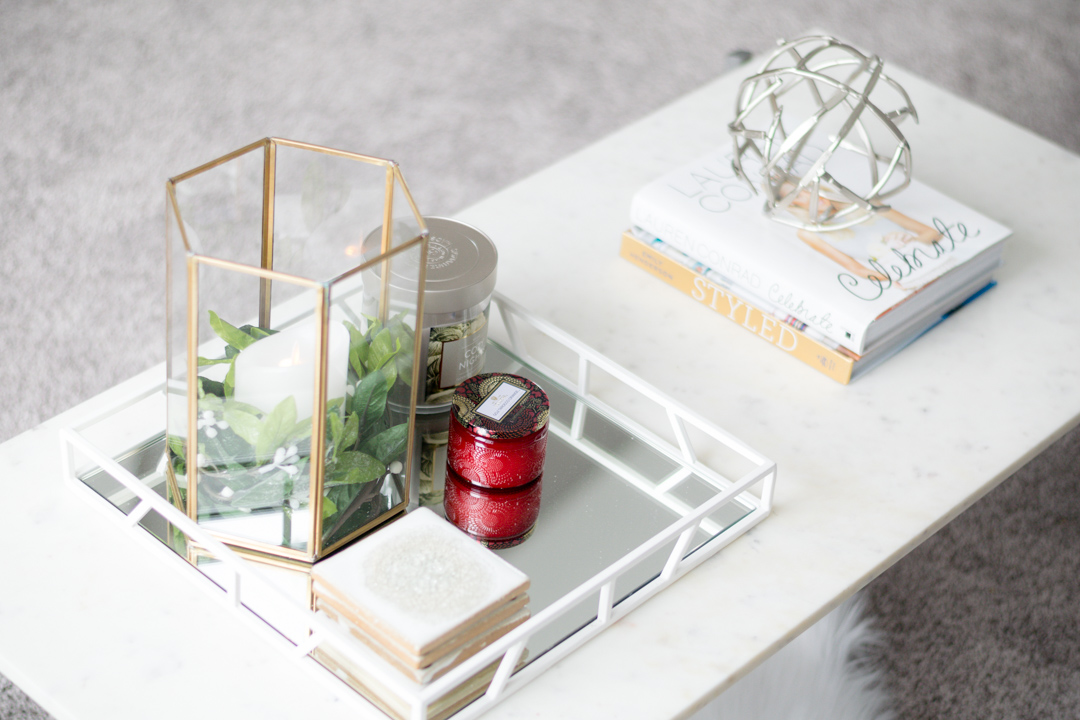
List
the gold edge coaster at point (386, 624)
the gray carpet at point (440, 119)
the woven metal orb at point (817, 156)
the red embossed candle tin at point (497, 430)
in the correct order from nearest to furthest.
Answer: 1. the gold edge coaster at point (386, 624)
2. the red embossed candle tin at point (497, 430)
3. the woven metal orb at point (817, 156)
4. the gray carpet at point (440, 119)

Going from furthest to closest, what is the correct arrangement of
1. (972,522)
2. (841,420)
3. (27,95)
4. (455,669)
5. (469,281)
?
(27,95) → (972,522) → (841,420) → (469,281) → (455,669)

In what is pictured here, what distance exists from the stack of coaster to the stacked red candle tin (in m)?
0.07

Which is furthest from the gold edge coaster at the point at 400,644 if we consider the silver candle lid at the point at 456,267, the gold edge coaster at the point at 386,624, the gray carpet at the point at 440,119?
the gray carpet at the point at 440,119

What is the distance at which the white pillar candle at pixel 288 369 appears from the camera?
26.3 inches

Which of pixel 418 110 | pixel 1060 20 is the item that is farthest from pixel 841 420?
pixel 1060 20

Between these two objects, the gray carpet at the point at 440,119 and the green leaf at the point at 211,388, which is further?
the gray carpet at the point at 440,119

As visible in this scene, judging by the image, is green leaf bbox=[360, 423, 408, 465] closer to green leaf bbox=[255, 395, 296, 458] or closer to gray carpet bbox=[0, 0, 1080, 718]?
green leaf bbox=[255, 395, 296, 458]

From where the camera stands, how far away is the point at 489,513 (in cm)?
80

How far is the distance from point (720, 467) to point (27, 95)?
153 cm

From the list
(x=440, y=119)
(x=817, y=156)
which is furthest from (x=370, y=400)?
(x=440, y=119)

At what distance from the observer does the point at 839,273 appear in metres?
0.97

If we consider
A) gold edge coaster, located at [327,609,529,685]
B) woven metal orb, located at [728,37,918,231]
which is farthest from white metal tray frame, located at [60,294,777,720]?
woven metal orb, located at [728,37,918,231]

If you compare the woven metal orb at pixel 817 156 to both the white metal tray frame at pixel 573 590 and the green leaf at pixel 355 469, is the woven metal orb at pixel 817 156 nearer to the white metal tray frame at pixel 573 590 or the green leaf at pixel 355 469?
the white metal tray frame at pixel 573 590

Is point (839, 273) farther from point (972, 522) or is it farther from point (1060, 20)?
point (1060, 20)
